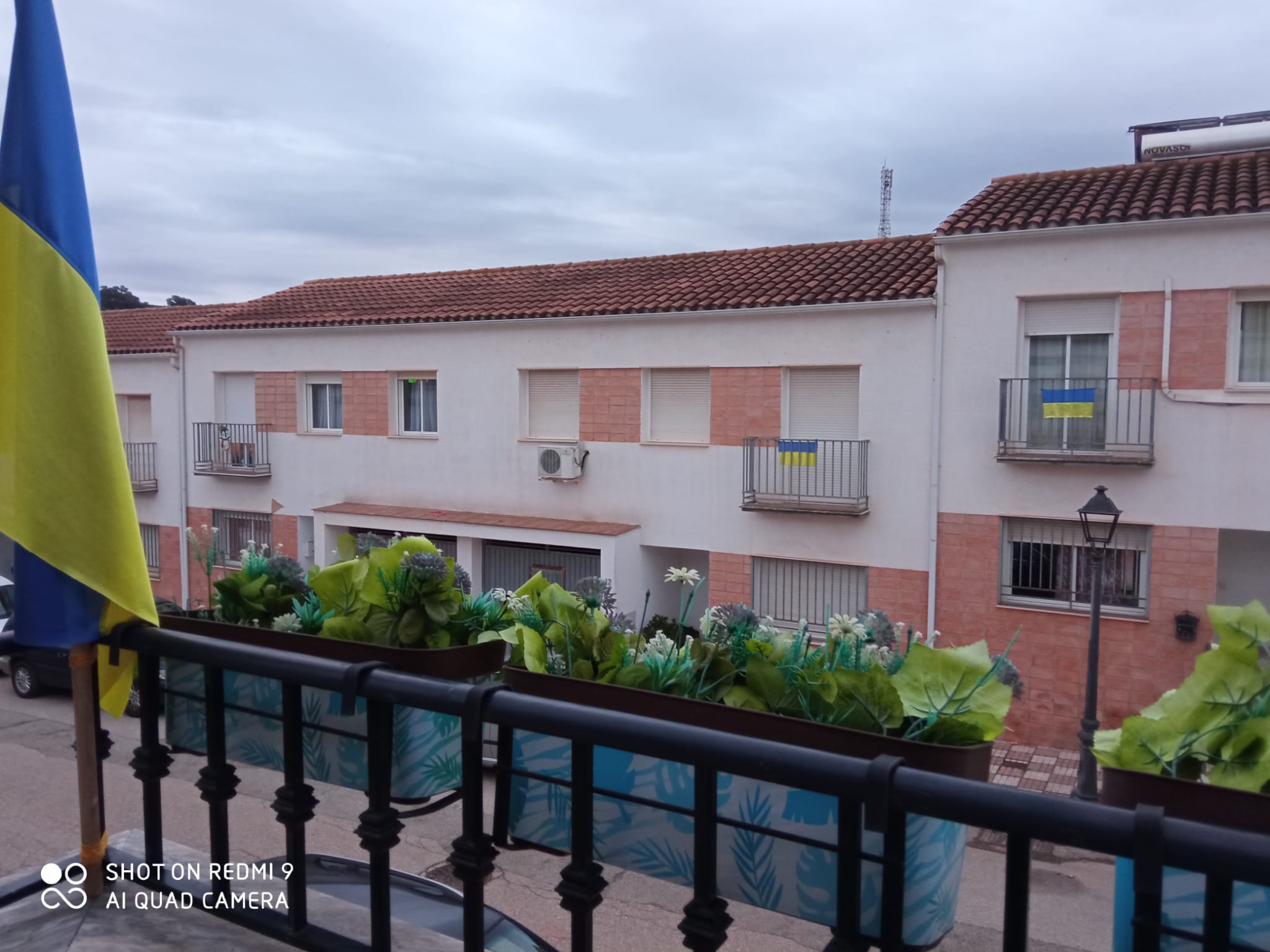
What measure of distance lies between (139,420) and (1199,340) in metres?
16.7

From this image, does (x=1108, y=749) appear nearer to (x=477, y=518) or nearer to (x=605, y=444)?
(x=605, y=444)

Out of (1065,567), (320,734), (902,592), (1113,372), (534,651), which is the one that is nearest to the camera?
(534,651)

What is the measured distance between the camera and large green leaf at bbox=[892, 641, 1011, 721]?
4.46ft

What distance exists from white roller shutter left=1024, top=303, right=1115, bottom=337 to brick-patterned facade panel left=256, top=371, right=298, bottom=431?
11.1m

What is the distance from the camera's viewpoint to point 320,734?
71.6 inches

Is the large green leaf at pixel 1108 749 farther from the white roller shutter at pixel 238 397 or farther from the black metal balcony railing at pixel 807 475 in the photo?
the white roller shutter at pixel 238 397

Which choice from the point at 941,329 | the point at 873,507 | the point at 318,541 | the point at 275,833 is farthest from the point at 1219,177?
the point at 318,541

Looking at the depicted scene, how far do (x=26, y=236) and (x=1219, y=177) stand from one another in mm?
11697

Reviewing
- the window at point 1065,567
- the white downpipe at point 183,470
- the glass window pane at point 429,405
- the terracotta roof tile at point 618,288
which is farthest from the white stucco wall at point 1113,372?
the white downpipe at point 183,470

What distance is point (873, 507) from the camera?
11492 mm

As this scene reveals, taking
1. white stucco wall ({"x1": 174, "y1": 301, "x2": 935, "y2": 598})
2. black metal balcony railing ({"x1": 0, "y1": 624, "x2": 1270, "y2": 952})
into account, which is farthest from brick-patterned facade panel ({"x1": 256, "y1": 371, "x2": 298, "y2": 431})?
black metal balcony railing ({"x1": 0, "y1": 624, "x2": 1270, "y2": 952})

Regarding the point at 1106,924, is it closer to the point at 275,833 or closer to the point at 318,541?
the point at 275,833

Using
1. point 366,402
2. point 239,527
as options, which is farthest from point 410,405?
point 239,527

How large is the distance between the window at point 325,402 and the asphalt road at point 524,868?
7.24 meters
